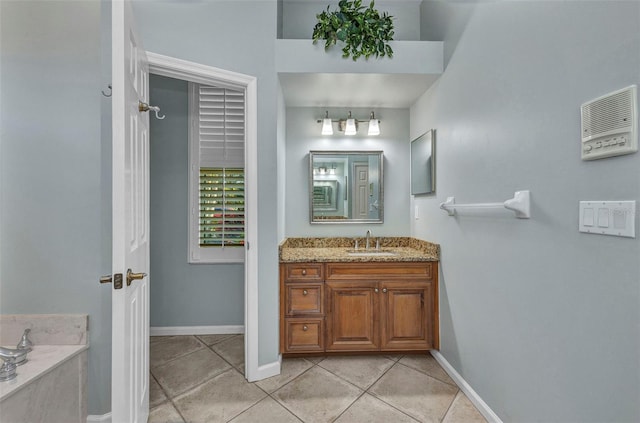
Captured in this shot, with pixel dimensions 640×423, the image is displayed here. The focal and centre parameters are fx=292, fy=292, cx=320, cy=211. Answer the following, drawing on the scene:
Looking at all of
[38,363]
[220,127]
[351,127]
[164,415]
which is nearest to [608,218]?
[351,127]

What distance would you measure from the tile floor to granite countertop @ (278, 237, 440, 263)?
2.67 ft

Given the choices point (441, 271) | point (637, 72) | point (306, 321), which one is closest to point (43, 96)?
point (306, 321)

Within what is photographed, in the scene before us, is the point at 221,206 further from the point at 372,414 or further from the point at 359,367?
the point at 372,414

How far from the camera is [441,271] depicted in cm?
230

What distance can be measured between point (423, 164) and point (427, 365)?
1650 mm

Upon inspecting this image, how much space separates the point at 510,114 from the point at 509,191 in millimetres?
391

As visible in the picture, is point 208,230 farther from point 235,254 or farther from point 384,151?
point 384,151

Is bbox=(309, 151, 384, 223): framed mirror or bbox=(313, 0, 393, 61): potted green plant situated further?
bbox=(309, 151, 384, 223): framed mirror

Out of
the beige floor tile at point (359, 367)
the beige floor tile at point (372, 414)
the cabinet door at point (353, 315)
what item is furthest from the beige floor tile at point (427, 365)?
the beige floor tile at point (372, 414)

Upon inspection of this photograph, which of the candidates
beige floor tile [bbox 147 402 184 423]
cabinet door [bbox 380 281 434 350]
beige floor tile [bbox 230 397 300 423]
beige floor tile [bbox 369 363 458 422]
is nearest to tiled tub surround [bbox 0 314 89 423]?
beige floor tile [bbox 147 402 184 423]

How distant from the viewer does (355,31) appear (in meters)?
2.14

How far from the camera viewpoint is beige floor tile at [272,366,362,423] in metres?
1.73

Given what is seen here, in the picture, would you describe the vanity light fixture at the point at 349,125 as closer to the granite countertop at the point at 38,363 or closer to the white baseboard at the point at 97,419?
the granite countertop at the point at 38,363

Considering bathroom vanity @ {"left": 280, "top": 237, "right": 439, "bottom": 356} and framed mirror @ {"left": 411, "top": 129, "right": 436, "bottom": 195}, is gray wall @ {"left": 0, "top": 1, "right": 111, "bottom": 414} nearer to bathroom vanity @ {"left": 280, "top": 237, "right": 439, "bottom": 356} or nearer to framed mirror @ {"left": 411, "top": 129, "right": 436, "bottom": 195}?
bathroom vanity @ {"left": 280, "top": 237, "right": 439, "bottom": 356}
